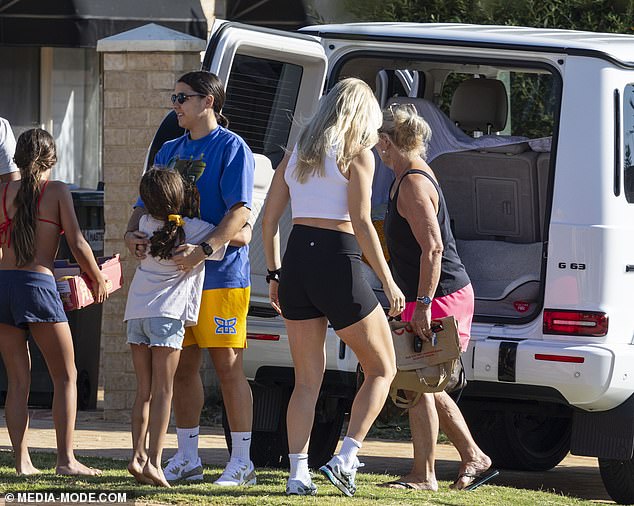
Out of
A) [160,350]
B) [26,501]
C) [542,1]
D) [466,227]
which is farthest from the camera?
[542,1]

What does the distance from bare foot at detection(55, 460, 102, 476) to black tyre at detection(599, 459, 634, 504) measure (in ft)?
7.82

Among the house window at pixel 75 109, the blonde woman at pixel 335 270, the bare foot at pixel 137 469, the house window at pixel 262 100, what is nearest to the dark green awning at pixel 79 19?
the house window at pixel 75 109

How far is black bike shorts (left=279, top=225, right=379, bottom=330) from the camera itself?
18.7 ft

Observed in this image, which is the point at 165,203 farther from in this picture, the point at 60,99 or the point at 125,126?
the point at 60,99

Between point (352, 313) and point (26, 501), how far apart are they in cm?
143

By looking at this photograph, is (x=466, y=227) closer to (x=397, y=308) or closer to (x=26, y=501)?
(x=397, y=308)

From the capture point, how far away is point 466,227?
8.08m

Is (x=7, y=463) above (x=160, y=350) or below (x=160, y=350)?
below

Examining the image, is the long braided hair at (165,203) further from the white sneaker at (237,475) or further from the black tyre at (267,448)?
the black tyre at (267,448)

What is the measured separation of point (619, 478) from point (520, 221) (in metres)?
1.67

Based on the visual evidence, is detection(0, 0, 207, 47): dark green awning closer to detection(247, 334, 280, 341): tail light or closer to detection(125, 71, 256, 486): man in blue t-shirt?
detection(247, 334, 280, 341): tail light

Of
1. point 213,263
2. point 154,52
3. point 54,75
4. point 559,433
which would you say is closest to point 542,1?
point 154,52

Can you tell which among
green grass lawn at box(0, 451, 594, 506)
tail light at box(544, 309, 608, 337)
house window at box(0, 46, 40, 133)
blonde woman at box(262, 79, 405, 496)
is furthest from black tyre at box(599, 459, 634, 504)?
house window at box(0, 46, 40, 133)

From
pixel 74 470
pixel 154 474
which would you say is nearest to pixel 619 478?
pixel 154 474
